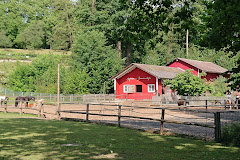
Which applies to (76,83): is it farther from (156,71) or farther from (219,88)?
(219,88)

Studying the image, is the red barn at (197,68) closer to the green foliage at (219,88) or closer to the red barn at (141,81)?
the red barn at (141,81)

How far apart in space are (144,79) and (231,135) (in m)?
34.5

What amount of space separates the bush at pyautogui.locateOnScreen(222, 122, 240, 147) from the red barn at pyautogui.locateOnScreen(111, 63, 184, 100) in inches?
1216

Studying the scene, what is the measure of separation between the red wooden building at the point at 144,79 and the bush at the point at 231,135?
30876 millimetres

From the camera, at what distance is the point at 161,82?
44.2 metres

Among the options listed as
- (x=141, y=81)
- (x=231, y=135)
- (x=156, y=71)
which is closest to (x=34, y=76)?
Result: (x=141, y=81)

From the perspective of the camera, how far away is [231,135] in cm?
1129

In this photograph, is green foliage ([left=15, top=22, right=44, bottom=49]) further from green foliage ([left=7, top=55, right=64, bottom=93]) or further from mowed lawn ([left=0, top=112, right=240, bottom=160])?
mowed lawn ([left=0, top=112, right=240, bottom=160])

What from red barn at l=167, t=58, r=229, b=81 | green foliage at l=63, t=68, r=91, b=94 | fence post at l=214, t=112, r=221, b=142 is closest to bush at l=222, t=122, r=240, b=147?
Answer: fence post at l=214, t=112, r=221, b=142

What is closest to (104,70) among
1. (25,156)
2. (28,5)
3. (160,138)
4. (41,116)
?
(41,116)

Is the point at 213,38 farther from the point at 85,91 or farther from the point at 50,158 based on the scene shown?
the point at 85,91

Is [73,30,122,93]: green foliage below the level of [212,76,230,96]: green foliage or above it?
above

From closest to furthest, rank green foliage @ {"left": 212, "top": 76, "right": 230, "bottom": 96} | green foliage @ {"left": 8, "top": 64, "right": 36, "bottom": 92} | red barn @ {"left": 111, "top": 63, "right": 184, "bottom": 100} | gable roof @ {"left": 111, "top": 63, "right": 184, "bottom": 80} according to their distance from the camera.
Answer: green foliage @ {"left": 212, "top": 76, "right": 230, "bottom": 96} < gable roof @ {"left": 111, "top": 63, "right": 184, "bottom": 80} < red barn @ {"left": 111, "top": 63, "right": 184, "bottom": 100} < green foliage @ {"left": 8, "top": 64, "right": 36, "bottom": 92}

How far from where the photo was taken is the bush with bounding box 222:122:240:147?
11.0 m
